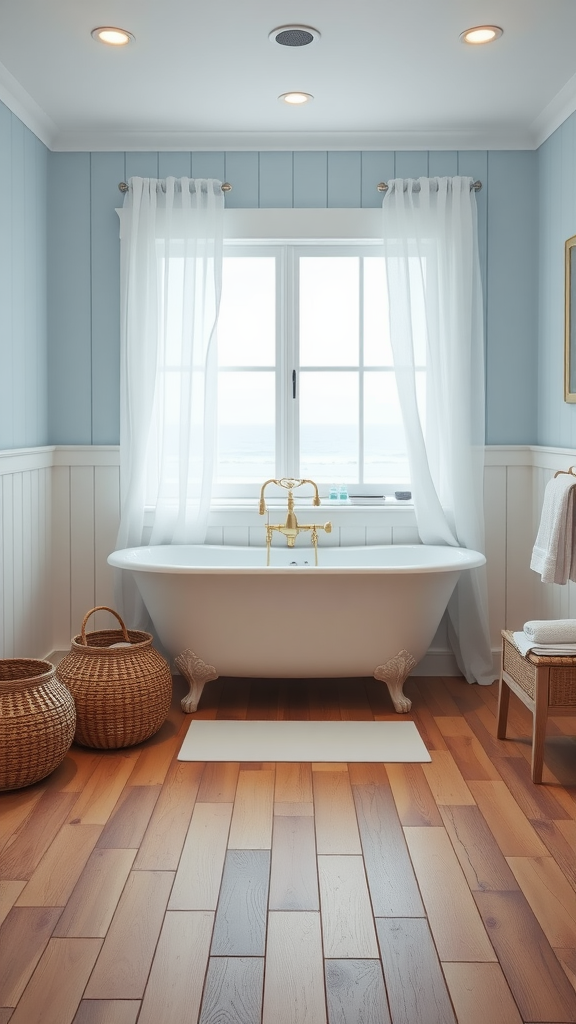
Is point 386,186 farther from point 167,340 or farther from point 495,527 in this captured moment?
point 495,527

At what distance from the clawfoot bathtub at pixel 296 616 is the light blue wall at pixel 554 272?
0.76 m

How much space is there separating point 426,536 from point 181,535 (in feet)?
3.80

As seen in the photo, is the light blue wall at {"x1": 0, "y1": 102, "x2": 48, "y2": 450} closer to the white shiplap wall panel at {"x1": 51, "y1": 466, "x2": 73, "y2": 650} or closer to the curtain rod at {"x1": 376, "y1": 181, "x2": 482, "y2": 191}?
the white shiplap wall panel at {"x1": 51, "y1": 466, "x2": 73, "y2": 650}

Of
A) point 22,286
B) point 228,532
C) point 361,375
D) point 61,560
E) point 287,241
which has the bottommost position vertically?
point 61,560

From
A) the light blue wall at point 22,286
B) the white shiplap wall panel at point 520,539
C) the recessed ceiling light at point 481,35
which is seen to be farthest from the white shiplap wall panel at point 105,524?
the recessed ceiling light at point 481,35

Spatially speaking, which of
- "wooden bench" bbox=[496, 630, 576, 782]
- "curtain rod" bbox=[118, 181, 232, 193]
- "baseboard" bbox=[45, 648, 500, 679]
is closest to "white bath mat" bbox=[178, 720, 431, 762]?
"wooden bench" bbox=[496, 630, 576, 782]

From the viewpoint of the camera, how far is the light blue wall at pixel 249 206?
167 inches

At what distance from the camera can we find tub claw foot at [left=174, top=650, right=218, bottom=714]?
3.75m

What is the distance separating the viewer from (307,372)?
4.39 meters

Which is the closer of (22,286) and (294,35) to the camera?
(294,35)

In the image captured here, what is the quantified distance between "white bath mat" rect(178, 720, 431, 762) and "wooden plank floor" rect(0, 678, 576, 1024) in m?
0.09

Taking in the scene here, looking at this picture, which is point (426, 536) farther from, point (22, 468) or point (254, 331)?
point (22, 468)

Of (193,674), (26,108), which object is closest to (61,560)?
(193,674)

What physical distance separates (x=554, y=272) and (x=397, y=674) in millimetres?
1943
